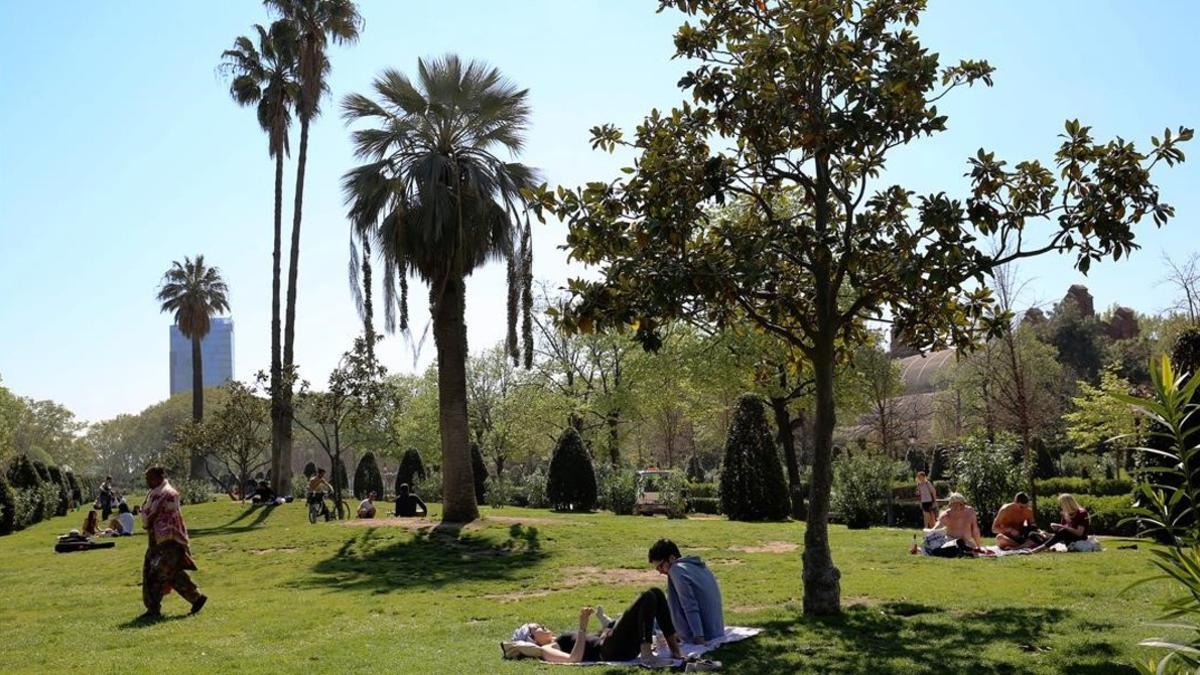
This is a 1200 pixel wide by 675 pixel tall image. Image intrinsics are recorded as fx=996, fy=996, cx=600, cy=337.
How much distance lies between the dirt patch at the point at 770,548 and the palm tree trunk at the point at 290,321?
16690mm

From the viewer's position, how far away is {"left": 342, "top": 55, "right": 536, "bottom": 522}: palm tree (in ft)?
67.2

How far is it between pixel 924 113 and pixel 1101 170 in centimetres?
167

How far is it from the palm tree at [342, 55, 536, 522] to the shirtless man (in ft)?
33.4

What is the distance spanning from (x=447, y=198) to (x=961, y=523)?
38.0ft

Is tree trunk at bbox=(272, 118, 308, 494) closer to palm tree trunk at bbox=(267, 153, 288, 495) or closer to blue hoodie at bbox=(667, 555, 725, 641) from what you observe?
palm tree trunk at bbox=(267, 153, 288, 495)

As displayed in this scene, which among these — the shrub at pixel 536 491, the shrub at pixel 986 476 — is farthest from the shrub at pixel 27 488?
the shrub at pixel 986 476

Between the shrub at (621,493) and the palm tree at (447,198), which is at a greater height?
the palm tree at (447,198)

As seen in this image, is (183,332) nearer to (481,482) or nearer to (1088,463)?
(481,482)

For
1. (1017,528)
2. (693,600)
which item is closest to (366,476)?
(1017,528)

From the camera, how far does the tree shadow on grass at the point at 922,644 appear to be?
7555 mm

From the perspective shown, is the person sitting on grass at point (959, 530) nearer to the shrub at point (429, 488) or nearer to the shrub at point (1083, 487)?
the shrub at point (1083, 487)

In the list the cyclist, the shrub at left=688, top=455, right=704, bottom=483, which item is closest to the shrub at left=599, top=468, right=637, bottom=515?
the cyclist

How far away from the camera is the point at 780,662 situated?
792cm

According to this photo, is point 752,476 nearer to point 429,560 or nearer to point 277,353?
point 429,560
